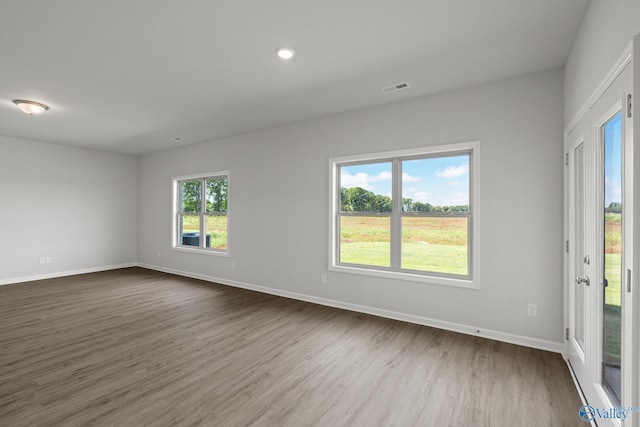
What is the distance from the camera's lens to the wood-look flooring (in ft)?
6.47

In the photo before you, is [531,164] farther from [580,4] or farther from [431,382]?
[431,382]

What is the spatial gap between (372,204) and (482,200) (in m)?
1.37

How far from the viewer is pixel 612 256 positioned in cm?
167

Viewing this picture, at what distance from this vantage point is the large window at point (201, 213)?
5.91m

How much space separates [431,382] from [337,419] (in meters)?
0.89

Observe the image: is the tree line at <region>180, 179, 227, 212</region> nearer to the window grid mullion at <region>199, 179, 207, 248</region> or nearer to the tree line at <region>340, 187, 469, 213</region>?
the window grid mullion at <region>199, 179, 207, 248</region>

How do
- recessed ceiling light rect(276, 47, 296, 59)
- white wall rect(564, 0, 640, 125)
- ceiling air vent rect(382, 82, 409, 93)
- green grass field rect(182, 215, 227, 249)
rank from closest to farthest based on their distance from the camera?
white wall rect(564, 0, 640, 125) < recessed ceiling light rect(276, 47, 296, 59) < ceiling air vent rect(382, 82, 409, 93) < green grass field rect(182, 215, 227, 249)

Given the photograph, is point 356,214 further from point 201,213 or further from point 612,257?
point 201,213

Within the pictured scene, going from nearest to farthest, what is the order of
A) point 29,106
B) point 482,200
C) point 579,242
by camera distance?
point 579,242, point 482,200, point 29,106

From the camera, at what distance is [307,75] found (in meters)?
3.05

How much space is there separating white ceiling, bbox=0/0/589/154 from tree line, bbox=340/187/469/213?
1171mm

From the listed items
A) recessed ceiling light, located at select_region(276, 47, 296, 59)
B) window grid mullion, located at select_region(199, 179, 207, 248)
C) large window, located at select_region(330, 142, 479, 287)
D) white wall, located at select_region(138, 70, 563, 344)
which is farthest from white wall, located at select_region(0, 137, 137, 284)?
recessed ceiling light, located at select_region(276, 47, 296, 59)

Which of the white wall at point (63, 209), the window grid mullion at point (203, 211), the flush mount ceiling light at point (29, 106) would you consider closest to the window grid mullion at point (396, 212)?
the window grid mullion at point (203, 211)

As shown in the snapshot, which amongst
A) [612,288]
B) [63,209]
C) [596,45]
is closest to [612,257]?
[612,288]
